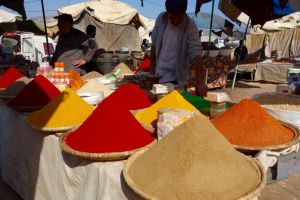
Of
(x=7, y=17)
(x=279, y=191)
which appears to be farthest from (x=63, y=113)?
(x=7, y=17)

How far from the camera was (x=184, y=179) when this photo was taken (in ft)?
2.45

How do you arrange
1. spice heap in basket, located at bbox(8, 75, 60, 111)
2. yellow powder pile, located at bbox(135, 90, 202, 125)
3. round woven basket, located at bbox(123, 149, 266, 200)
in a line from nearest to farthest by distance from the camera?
round woven basket, located at bbox(123, 149, 266, 200), yellow powder pile, located at bbox(135, 90, 202, 125), spice heap in basket, located at bbox(8, 75, 60, 111)

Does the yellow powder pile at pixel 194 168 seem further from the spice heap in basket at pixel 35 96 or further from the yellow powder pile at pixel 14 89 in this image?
the yellow powder pile at pixel 14 89

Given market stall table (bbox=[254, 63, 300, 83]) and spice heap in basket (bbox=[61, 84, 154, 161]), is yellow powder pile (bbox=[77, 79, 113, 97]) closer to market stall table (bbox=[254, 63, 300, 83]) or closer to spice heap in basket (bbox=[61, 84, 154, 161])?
spice heap in basket (bbox=[61, 84, 154, 161])

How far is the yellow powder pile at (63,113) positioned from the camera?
1271 millimetres

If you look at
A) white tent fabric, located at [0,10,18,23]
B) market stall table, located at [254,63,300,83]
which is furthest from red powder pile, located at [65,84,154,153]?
white tent fabric, located at [0,10,18,23]

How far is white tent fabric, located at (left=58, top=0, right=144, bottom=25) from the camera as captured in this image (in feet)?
29.3

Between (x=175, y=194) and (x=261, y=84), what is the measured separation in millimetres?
6236

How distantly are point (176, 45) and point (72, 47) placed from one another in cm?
107

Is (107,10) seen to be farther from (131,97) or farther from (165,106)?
(165,106)

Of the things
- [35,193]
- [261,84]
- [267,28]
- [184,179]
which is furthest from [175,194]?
[267,28]

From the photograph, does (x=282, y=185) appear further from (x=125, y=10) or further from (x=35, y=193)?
(x=125, y=10)

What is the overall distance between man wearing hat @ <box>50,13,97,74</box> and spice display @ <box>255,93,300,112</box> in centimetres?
165

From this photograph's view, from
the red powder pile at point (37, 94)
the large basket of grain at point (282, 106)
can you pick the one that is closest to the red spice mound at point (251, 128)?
the large basket of grain at point (282, 106)
